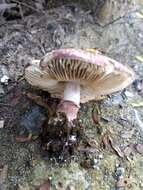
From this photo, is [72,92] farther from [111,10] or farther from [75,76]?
[111,10]

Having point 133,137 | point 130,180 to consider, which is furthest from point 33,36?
point 130,180

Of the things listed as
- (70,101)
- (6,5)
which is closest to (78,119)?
(70,101)

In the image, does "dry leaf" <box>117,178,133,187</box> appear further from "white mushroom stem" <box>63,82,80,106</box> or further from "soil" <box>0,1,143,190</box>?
"white mushroom stem" <box>63,82,80,106</box>

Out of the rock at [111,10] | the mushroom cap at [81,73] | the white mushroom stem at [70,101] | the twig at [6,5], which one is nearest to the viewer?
the mushroom cap at [81,73]

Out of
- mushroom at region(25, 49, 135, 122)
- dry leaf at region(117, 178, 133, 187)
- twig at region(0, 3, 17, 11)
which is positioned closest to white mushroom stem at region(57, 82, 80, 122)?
mushroom at region(25, 49, 135, 122)

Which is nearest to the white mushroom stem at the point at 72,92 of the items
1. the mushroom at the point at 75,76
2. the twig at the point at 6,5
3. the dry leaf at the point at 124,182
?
the mushroom at the point at 75,76

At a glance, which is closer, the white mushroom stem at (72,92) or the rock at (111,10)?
the white mushroom stem at (72,92)

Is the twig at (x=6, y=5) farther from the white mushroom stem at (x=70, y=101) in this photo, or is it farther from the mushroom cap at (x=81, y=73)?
the white mushroom stem at (x=70, y=101)

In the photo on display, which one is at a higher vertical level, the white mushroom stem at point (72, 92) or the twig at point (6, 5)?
the twig at point (6, 5)
